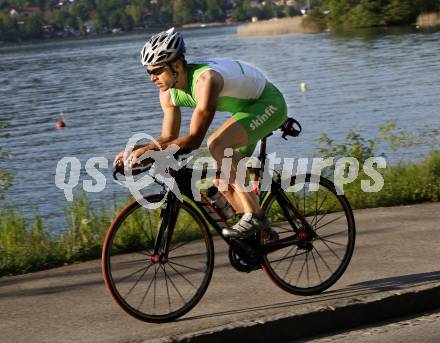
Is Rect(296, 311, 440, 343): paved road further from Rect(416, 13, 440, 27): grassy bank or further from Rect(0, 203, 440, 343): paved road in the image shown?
Rect(416, 13, 440, 27): grassy bank

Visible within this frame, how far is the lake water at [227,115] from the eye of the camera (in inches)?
997

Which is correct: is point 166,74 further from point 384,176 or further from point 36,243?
point 384,176

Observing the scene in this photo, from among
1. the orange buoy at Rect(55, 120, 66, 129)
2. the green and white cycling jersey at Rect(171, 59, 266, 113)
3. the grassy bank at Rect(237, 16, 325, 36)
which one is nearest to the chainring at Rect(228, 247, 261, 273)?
the green and white cycling jersey at Rect(171, 59, 266, 113)

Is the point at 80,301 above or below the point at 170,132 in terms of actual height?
below

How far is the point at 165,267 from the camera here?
650 centimetres

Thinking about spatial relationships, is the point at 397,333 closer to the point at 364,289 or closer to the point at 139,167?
the point at 364,289

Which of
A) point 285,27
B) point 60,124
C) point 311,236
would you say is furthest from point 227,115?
point 285,27

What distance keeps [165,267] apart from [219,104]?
1.05 meters

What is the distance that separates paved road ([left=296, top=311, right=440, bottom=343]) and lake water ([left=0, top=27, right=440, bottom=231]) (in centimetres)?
887

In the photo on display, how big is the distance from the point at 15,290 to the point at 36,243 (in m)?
1.78

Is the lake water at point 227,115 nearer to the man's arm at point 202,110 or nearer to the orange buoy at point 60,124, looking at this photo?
the orange buoy at point 60,124

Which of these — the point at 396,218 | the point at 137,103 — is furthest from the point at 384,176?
the point at 137,103

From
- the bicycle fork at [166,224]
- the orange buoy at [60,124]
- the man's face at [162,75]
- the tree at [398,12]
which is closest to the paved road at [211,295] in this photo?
the bicycle fork at [166,224]

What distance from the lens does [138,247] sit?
734cm
